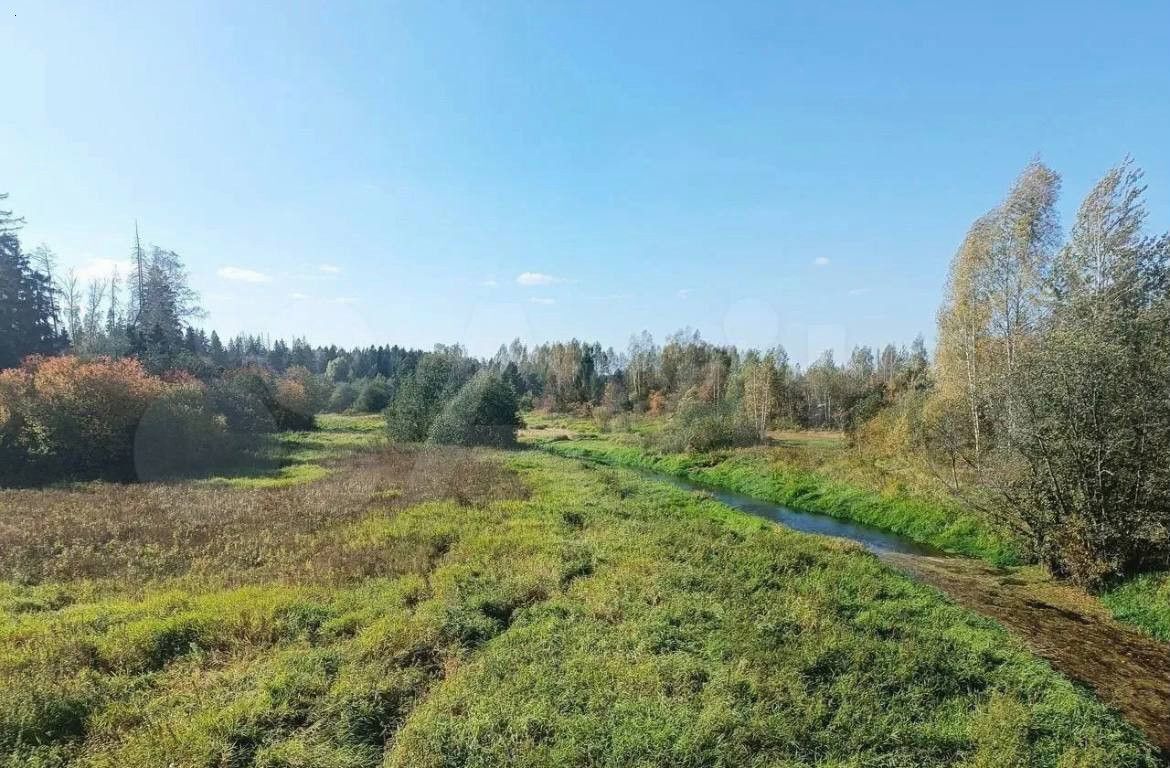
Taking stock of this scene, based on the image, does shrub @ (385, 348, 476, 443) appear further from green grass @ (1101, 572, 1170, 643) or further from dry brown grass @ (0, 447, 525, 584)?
green grass @ (1101, 572, 1170, 643)

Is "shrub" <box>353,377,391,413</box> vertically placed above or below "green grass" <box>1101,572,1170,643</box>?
above

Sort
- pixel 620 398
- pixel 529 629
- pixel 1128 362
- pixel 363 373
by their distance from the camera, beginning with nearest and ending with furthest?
pixel 529 629
pixel 1128 362
pixel 620 398
pixel 363 373

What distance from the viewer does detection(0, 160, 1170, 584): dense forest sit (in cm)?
1159

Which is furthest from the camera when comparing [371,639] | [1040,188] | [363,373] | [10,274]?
[363,373]

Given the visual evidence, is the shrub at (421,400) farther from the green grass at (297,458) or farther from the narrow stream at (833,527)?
the narrow stream at (833,527)

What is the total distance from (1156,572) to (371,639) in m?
15.8

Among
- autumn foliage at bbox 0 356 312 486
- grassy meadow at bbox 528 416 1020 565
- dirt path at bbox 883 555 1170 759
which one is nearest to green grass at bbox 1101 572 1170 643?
dirt path at bbox 883 555 1170 759

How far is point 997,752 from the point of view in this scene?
6.24 meters

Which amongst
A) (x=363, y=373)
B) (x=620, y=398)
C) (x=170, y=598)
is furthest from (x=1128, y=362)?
(x=363, y=373)

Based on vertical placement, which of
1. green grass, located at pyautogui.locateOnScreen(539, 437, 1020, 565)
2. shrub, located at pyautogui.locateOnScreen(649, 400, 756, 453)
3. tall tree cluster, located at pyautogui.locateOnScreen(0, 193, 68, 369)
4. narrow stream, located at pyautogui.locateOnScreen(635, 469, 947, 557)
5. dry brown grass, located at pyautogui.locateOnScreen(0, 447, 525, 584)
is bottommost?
narrow stream, located at pyautogui.locateOnScreen(635, 469, 947, 557)

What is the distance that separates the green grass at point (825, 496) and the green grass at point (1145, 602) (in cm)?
356

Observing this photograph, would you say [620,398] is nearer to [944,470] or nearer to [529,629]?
[944,470]

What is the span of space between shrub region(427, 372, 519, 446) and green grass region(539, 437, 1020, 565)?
6484 mm

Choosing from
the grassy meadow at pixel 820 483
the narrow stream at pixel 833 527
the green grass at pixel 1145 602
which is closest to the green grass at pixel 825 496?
the grassy meadow at pixel 820 483
